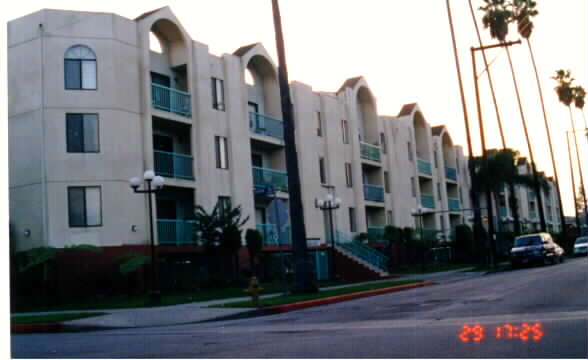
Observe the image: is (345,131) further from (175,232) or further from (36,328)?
(36,328)

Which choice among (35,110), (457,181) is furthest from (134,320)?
(457,181)

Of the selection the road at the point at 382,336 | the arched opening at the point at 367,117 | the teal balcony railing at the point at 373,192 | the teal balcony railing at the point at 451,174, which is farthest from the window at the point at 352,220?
the road at the point at 382,336

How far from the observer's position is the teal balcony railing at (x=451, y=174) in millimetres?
59728

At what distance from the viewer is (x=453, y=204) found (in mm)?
59938

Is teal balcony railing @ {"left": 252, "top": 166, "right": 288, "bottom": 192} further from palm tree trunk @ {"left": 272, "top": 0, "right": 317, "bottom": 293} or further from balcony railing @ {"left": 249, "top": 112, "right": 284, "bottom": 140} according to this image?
palm tree trunk @ {"left": 272, "top": 0, "right": 317, "bottom": 293}

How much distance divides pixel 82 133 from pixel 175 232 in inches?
219

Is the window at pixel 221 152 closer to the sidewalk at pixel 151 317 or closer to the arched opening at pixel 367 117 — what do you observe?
the sidewalk at pixel 151 317

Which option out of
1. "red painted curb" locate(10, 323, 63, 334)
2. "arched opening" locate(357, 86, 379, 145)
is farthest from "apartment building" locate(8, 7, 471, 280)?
"red painted curb" locate(10, 323, 63, 334)

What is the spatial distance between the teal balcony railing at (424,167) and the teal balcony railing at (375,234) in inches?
392

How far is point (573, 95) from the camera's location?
62.6 metres

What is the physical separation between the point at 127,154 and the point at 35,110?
3.72m

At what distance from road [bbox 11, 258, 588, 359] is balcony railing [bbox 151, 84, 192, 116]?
594 inches

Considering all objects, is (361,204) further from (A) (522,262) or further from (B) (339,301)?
(B) (339,301)

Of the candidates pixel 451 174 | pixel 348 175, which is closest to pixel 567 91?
pixel 451 174
